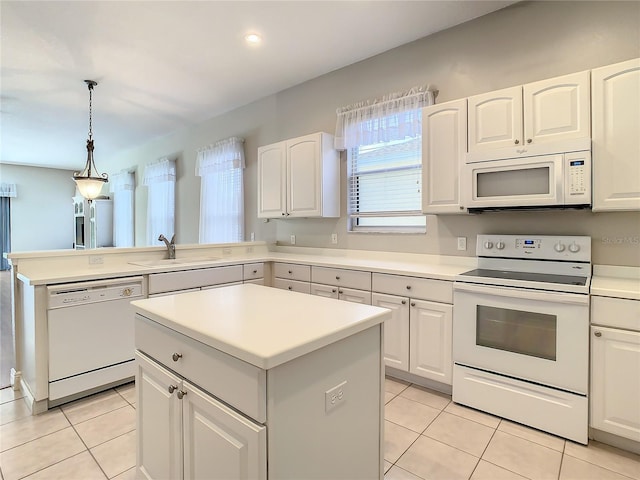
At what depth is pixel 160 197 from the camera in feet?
20.4

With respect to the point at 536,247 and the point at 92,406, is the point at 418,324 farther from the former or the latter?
the point at 92,406

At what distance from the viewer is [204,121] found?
5.34m

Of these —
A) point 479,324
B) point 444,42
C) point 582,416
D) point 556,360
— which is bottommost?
point 582,416

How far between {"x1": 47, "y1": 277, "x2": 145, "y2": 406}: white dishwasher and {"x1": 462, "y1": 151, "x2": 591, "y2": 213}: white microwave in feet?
8.50

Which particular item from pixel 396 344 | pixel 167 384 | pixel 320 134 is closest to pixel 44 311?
pixel 167 384

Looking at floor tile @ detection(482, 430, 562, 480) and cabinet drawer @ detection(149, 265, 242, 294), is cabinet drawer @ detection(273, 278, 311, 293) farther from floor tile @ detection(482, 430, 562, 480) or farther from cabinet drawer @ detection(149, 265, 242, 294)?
floor tile @ detection(482, 430, 562, 480)

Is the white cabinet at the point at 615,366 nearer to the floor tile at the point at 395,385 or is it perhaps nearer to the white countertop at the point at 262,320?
the floor tile at the point at 395,385

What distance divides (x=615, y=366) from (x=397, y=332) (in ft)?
4.20

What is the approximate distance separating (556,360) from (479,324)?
0.44 meters

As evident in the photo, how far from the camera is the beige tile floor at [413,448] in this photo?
1.74 m

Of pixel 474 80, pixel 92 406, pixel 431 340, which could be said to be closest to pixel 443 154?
pixel 474 80

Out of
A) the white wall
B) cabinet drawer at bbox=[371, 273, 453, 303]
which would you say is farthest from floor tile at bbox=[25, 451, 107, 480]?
the white wall

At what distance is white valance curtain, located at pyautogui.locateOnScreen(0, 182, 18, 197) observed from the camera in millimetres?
8262

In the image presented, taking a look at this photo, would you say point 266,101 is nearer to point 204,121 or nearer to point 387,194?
point 204,121
